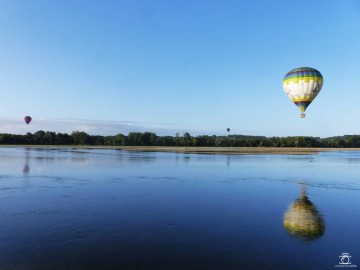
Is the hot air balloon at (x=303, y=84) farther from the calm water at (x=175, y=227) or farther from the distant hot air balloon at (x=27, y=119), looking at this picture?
the distant hot air balloon at (x=27, y=119)

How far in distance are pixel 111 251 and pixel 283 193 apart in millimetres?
15442

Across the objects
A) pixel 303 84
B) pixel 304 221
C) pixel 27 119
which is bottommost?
pixel 304 221

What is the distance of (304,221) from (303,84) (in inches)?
1536

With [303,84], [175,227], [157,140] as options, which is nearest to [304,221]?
[175,227]

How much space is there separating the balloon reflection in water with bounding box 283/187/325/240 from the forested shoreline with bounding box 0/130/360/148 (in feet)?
474

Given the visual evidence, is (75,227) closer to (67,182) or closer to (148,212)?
(148,212)

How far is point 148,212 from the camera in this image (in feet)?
53.3

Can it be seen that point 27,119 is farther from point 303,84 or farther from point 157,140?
point 303,84

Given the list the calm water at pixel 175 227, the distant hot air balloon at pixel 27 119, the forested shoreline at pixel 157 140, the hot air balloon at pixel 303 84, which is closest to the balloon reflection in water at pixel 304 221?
the calm water at pixel 175 227

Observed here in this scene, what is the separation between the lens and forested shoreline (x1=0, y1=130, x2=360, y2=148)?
164875 mm

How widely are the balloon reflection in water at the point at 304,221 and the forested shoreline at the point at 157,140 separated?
144613 millimetres

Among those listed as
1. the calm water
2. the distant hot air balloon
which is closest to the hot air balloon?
the calm water

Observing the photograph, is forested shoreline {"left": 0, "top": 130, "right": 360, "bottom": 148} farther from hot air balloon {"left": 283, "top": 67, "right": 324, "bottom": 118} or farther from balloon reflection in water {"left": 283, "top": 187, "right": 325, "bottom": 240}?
balloon reflection in water {"left": 283, "top": 187, "right": 325, "bottom": 240}

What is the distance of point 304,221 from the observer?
1512 centimetres
